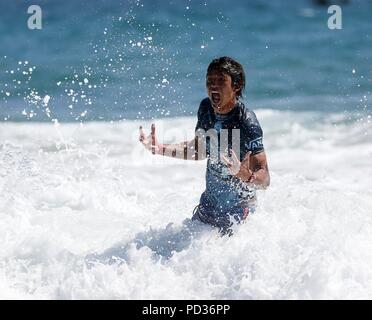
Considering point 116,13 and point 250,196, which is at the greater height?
point 116,13

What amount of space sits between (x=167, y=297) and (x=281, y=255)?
82 centimetres

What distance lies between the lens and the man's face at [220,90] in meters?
4.66

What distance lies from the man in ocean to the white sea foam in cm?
16

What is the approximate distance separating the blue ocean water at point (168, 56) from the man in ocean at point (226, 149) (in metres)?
6.59

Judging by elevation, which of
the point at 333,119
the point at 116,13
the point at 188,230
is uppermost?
the point at 116,13

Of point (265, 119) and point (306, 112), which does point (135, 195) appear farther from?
point (306, 112)

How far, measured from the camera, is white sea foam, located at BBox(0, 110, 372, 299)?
189 inches

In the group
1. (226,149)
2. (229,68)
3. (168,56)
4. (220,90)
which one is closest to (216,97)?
(220,90)

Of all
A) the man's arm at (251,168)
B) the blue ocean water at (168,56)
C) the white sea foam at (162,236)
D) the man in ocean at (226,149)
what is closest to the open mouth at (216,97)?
the man in ocean at (226,149)

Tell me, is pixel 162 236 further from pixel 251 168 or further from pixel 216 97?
pixel 216 97

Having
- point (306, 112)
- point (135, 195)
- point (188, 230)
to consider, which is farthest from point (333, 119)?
point (188, 230)

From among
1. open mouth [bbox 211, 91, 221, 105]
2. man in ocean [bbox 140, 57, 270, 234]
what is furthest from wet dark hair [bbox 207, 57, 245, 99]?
open mouth [bbox 211, 91, 221, 105]

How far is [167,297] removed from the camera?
187 inches

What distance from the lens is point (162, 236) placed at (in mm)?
5406
